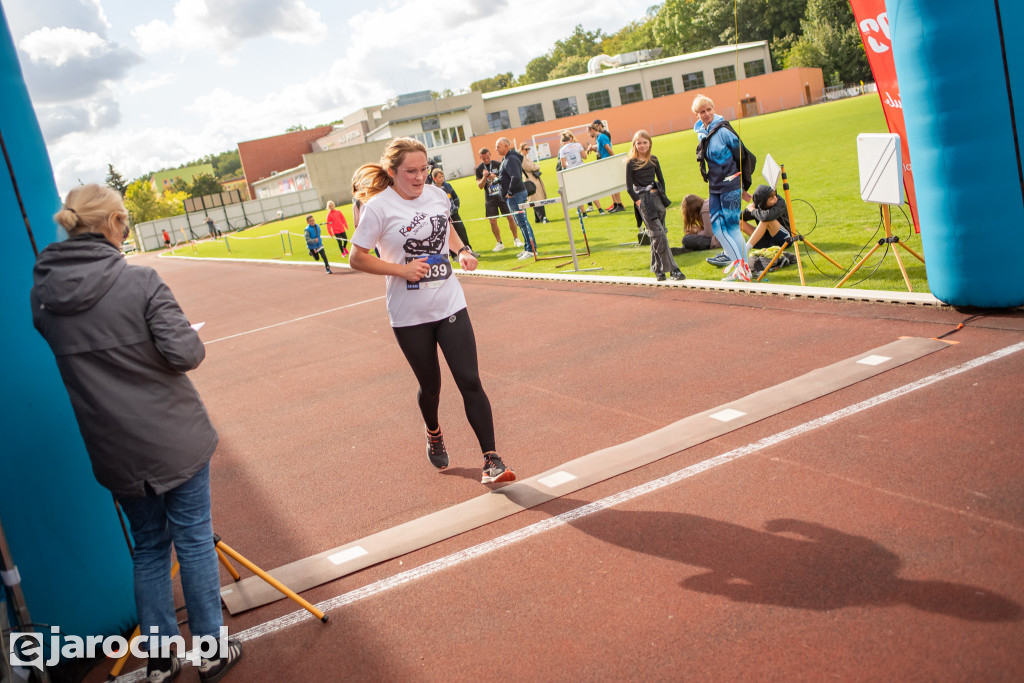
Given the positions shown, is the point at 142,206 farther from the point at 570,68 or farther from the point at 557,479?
the point at 557,479

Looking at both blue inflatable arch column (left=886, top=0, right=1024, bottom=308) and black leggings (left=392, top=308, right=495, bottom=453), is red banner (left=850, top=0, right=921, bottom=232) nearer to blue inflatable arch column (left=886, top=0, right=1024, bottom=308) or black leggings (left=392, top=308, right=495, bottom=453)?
blue inflatable arch column (left=886, top=0, right=1024, bottom=308)

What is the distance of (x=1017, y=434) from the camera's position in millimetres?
4457

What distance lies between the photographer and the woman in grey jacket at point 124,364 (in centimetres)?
315

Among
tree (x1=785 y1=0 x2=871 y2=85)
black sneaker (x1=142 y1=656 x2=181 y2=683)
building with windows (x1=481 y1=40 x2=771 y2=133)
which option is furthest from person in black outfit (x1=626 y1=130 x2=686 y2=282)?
tree (x1=785 y1=0 x2=871 y2=85)

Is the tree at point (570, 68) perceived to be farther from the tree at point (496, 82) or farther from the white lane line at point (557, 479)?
the white lane line at point (557, 479)

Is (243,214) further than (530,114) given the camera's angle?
No

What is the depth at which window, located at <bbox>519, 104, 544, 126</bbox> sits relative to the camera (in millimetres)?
81875

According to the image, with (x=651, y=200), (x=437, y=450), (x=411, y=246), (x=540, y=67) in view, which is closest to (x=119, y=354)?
(x=411, y=246)

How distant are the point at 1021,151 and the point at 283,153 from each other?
343ft

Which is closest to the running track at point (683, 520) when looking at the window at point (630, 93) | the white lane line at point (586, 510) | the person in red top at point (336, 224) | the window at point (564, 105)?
the white lane line at point (586, 510)

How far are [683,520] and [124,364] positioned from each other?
9.18 ft

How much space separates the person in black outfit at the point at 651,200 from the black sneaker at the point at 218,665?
7970mm

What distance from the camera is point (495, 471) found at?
5.09m

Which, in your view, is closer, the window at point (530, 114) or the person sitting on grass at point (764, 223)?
the person sitting on grass at point (764, 223)
